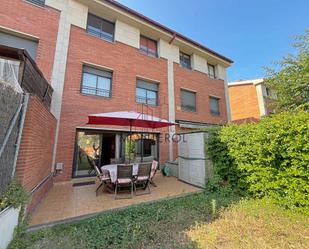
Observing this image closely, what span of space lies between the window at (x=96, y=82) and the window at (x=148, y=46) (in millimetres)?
3339

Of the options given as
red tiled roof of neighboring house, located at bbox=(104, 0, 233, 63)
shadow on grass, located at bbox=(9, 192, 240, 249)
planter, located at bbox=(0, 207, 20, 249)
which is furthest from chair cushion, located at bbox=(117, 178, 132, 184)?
red tiled roof of neighboring house, located at bbox=(104, 0, 233, 63)

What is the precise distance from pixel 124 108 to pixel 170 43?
648cm

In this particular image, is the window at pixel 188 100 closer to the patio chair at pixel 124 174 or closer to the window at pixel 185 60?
the window at pixel 185 60

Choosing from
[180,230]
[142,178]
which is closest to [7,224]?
[180,230]

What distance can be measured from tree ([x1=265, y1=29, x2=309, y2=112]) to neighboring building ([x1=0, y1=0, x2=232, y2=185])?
15.0ft

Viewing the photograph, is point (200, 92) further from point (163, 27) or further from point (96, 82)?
point (96, 82)

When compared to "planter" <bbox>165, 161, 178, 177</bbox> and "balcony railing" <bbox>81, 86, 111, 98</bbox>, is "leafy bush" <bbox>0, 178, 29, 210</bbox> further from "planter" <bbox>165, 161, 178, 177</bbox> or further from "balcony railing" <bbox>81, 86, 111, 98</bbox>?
"planter" <bbox>165, 161, 178, 177</bbox>

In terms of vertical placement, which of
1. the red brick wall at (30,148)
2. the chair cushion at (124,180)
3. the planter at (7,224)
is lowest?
the planter at (7,224)

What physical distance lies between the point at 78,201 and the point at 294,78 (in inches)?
442

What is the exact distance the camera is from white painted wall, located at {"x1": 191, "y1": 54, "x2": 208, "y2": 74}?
12453 mm

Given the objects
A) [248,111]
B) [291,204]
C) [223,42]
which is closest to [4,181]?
[291,204]

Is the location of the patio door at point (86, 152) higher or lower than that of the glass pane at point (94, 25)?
lower

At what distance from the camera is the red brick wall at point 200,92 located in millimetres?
11075

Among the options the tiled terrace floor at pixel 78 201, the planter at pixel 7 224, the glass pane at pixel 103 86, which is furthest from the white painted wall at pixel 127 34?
the planter at pixel 7 224
